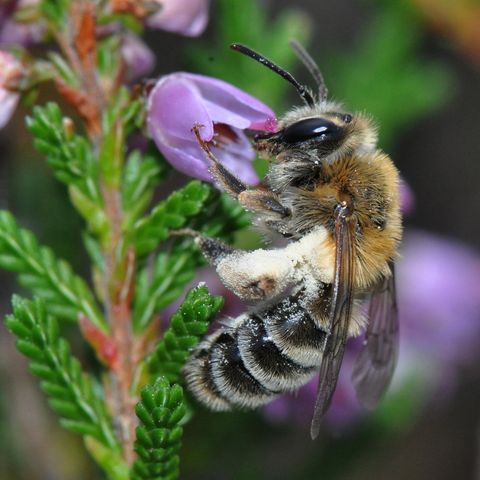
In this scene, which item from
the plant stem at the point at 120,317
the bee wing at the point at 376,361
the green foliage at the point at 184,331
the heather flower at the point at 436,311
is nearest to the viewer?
the green foliage at the point at 184,331

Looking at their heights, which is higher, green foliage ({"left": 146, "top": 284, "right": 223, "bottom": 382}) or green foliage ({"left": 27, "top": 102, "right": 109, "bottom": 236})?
green foliage ({"left": 27, "top": 102, "right": 109, "bottom": 236})

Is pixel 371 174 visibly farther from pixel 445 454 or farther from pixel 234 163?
pixel 445 454

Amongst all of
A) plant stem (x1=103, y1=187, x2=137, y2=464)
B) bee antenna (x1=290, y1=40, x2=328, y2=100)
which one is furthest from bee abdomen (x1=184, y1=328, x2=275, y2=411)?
bee antenna (x1=290, y1=40, x2=328, y2=100)

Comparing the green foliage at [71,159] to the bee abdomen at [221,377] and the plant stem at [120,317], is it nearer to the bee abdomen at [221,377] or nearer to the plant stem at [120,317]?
the plant stem at [120,317]

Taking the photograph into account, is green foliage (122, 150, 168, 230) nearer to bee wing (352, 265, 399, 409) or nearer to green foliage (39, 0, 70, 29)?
green foliage (39, 0, 70, 29)

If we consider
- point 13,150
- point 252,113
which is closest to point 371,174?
point 252,113

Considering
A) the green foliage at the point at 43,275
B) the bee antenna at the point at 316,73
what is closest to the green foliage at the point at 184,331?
the green foliage at the point at 43,275
